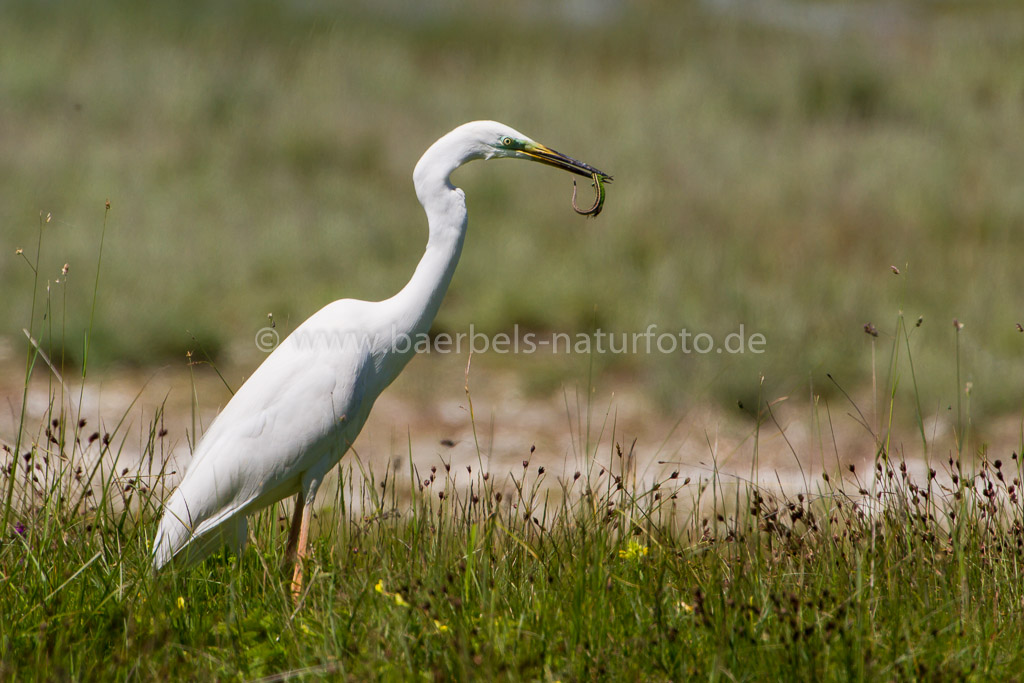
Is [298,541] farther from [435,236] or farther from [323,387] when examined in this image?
[435,236]

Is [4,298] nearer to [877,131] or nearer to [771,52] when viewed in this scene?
[877,131]

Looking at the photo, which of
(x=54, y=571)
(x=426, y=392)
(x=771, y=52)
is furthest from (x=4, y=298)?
Result: (x=771, y=52)

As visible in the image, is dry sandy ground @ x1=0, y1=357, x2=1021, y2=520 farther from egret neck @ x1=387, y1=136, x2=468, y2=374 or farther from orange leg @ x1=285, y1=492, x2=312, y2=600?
egret neck @ x1=387, y1=136, x2=468, y2=374

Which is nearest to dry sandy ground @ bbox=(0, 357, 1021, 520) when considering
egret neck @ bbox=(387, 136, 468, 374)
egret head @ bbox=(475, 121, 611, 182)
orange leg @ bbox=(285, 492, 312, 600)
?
orange leg @ bbox=(285, 492, 312, 600)

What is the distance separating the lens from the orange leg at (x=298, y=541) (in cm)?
287

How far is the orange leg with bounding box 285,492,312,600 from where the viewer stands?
113 inches

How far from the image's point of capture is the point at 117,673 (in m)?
2.38

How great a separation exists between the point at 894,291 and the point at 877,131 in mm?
3804

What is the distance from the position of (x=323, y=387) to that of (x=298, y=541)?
51 centimetres

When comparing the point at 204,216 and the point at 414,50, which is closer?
the point at 204,216

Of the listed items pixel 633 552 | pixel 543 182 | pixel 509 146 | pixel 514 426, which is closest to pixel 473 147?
pixel 509 146

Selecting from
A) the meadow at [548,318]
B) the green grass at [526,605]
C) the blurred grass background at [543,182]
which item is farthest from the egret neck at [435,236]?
the blurred grass background at [543,182]

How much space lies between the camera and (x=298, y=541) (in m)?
3.29

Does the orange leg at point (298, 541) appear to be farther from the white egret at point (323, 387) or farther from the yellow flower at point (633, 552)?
the yellow flower at point (633, 552)
